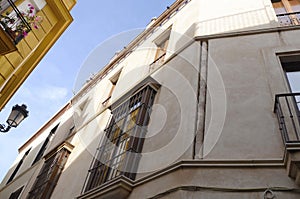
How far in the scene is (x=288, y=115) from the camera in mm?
3938

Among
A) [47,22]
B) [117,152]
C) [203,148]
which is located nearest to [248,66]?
[203,148]

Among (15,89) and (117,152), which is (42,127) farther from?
(117,152)

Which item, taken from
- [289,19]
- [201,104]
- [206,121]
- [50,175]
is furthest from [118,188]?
[289,19]

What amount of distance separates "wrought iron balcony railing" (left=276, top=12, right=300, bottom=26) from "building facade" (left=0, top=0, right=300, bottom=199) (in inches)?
0.9

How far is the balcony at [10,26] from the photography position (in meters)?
5.45

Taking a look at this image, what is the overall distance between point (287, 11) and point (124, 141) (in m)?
5.29

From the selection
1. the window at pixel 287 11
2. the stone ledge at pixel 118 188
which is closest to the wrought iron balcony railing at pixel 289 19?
the window at pixel 287 11

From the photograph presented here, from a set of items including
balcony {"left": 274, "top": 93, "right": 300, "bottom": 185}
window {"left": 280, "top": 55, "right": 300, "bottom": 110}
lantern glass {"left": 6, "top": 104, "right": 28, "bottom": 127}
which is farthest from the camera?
lantern glass {"left": 6, "top": 104, "right": 28, "bottom": 127}

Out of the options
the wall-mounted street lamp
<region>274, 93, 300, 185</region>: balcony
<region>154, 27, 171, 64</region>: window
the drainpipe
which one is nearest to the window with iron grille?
the drainpipe

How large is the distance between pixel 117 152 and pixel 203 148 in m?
2.39

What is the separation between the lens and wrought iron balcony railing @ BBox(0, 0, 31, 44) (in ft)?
18.3

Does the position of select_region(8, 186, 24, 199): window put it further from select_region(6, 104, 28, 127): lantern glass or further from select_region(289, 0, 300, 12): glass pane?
select_region(289, 0, 300, 12): glass pane

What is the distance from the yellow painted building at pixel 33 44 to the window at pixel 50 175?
93.2 inches

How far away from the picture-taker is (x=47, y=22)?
26.5 feet
